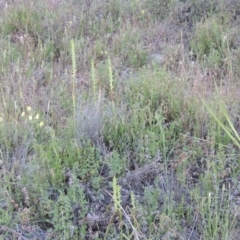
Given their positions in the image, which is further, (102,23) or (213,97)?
(102,23)

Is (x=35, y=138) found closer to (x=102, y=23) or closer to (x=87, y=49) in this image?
(x=87, y=49)

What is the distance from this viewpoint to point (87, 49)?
4.12m

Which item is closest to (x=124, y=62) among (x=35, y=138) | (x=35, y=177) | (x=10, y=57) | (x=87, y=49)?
(x=87, y=49)

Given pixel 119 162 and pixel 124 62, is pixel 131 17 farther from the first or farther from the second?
pixel 119 162

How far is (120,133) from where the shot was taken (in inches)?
111

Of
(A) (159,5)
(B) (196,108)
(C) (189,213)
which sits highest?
(A) (159,5)

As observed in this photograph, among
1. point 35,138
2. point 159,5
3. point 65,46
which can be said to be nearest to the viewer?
point 35,138

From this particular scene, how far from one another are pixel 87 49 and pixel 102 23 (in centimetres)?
58

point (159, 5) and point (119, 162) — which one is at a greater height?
point (159, 5)

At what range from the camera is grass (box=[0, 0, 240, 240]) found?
2.20m

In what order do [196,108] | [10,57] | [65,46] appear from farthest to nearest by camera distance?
1. [65,46]
2. [10,57]
3. [196,108]

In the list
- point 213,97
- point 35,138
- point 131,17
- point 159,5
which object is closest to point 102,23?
point 131,17

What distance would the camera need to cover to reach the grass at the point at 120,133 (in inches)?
86.5

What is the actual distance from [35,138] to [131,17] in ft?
8.14
